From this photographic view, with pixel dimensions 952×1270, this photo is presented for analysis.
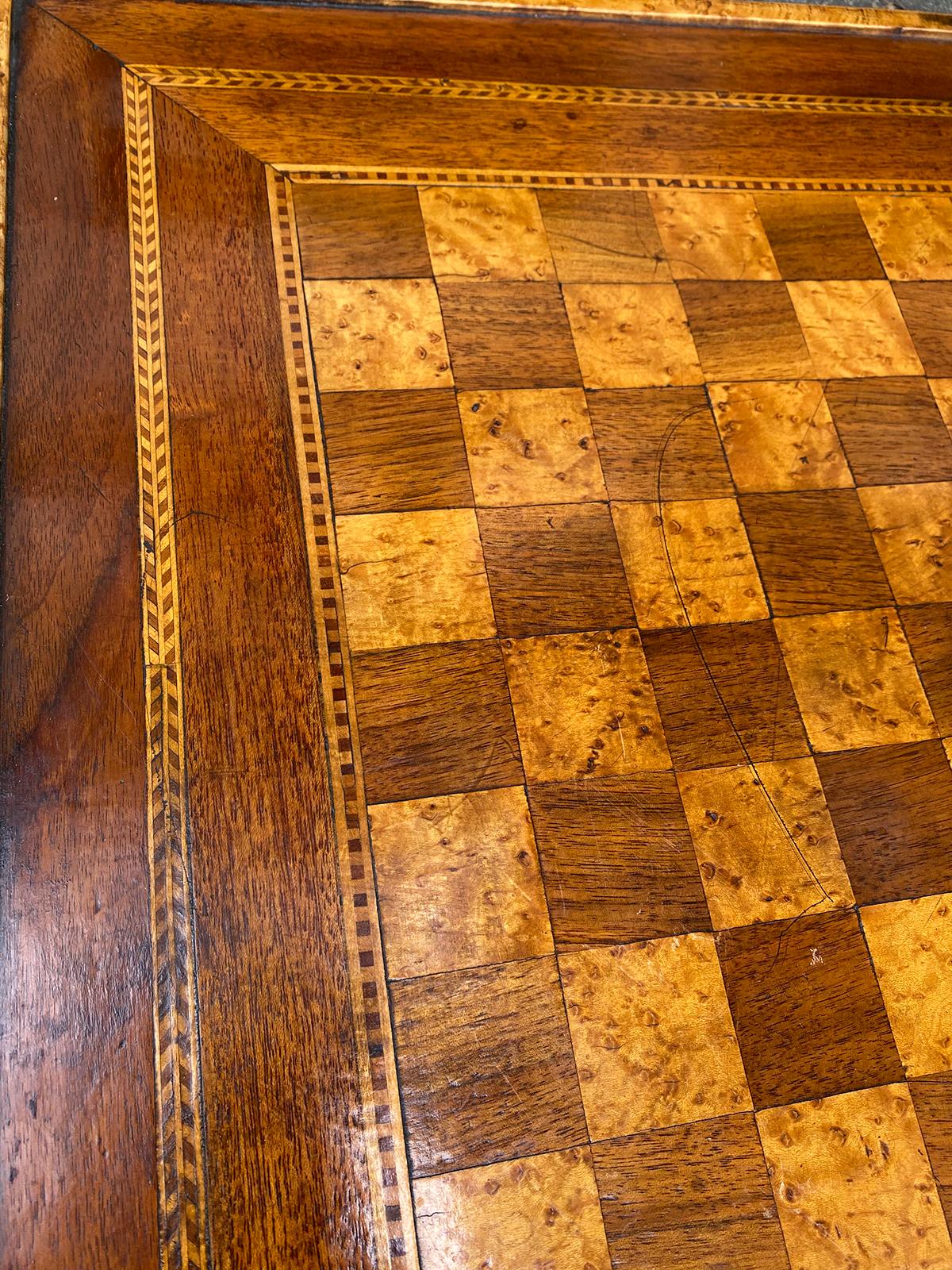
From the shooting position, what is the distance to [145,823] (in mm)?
1310

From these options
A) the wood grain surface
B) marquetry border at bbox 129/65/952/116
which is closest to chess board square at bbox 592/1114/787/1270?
the wood grain surface

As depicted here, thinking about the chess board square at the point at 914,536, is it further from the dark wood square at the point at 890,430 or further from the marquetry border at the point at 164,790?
the marquetry border at the point at 164,790

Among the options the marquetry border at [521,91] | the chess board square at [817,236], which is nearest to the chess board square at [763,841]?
the chess board square at [817,236]

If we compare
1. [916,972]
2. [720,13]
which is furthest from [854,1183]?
[720,13]

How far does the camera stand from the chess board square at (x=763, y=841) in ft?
4.60

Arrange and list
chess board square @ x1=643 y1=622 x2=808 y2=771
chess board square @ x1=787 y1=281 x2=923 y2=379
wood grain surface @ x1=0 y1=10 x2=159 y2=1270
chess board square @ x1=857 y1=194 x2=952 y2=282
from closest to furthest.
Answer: wood grain surface @ x1=0 y1=10 x2=159 y2=1270
chess board square @ x1=643 y1=622 x2=808 y2=771
chess board square @ x1=787 y1=281 x2=923 y2=379
chess board square @ x1=857 y1=194 x2=952 y2=282

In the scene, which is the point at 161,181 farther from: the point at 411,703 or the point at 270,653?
the point at 411,703

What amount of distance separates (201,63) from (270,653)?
118cm

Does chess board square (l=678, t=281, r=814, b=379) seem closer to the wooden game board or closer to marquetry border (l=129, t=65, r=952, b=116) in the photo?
the wooden game board

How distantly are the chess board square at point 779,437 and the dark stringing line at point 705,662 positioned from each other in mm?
62

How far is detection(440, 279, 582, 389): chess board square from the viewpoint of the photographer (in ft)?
5.61

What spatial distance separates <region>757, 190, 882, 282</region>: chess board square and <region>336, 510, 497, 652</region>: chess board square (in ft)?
2.89

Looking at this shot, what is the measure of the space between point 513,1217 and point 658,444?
45.1 inches

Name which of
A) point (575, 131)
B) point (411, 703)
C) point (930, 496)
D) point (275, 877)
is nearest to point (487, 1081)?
point (275, 877)
